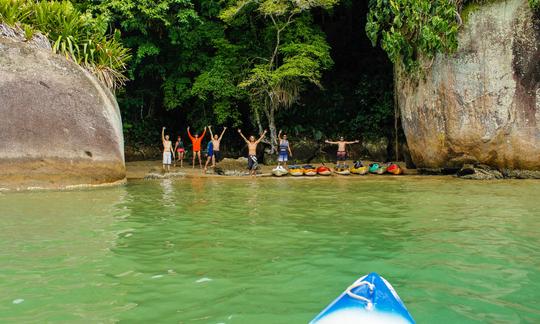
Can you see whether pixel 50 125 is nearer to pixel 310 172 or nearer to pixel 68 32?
pixel 68 32

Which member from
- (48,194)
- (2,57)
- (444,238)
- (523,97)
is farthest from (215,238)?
(523,97)

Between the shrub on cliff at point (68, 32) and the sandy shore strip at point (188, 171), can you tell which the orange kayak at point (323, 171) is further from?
the shrub on cliff at point (68, 32)

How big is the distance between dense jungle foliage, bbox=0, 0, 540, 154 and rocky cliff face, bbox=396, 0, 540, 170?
758mm

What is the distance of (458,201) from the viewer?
9.31 meters

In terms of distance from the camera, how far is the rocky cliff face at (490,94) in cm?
1359

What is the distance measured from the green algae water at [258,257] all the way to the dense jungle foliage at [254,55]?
6621mm

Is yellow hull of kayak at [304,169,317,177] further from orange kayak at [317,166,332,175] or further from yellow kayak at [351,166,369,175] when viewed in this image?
yellow kayak at [351,166,369,175]

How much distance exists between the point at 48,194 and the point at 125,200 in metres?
2.11

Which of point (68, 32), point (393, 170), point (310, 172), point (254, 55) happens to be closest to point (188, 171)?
point (310, 172)

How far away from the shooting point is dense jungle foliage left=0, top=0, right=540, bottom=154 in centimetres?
1440

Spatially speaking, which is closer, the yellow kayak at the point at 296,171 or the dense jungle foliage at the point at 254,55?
the dense jungle foliage at the point at 254,55

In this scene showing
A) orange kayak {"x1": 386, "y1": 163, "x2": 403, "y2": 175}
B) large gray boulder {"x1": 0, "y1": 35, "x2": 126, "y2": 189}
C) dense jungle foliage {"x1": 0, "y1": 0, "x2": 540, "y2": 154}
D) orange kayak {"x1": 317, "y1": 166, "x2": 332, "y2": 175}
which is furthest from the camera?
orange kayak {"x1": 317, "y1": 166, "x2": 332, "y2": 175}

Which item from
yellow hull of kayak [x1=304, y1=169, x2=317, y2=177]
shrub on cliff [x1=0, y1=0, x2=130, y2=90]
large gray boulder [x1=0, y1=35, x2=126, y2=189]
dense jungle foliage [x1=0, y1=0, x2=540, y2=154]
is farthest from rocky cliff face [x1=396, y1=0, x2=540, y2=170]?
shrub on cliff [x1=0, y1=0, x2=130, y2=90]

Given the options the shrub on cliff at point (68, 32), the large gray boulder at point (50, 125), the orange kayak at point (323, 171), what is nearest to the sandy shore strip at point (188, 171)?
the orange kayak at point (323, 171)
